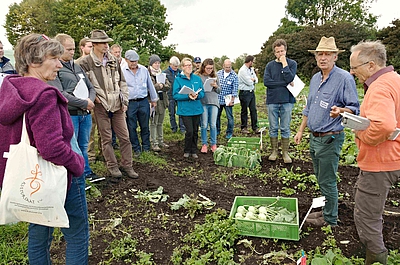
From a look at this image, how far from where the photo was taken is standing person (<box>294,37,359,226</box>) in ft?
10.6

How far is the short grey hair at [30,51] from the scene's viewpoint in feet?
6.63

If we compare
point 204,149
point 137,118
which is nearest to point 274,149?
point 204,149

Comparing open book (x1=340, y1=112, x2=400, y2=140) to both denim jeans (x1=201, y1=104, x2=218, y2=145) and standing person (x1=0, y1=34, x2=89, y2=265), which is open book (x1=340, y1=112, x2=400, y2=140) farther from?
denim jeans (x1=201, y1=104, x2=218, y2=145)

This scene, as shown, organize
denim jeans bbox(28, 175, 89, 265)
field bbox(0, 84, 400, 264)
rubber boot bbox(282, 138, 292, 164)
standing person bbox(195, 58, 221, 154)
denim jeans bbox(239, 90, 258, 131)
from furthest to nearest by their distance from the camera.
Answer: denim jeans bbox(239, 90, 258, 131)
standing person bbox(195, 58, 221, 154)
rubber boot bbox(282, 138, 292, 164)
field bbox(0, 84, 400, 264)
denim jeans bbox(28, 175, 89, 265)

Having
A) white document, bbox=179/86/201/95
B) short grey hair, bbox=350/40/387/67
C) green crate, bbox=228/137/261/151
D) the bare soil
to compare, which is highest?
short grey hair, bbox=350/40/387/67

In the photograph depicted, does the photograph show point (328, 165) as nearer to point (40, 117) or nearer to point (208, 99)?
point (40, 117)

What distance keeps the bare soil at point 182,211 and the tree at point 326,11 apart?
40.0m

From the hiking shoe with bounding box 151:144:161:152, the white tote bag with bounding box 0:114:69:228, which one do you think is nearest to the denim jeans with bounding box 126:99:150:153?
the hiking shoe with bounding box 151:144:161:152

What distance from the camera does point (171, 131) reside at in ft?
28.5

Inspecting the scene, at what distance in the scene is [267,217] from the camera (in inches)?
141

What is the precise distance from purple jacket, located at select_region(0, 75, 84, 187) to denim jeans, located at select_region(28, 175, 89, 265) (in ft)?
1.21

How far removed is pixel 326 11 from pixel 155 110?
4253cm

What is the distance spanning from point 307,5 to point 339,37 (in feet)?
64.9

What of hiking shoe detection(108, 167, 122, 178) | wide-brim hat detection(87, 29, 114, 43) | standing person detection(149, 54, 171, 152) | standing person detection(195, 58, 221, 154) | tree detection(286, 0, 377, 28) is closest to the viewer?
wide-brim hat detection(87, 29, 114, 43)
